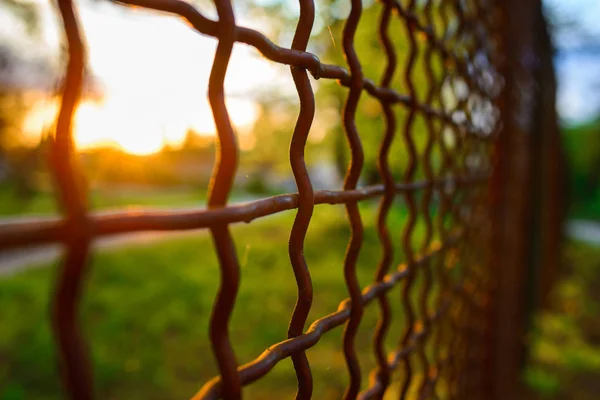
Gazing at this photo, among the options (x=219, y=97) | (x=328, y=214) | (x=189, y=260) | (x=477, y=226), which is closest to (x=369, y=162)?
(x=328, y=214)

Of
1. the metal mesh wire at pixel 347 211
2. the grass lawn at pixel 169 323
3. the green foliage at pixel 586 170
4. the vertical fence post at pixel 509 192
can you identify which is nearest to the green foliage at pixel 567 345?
the vertical fence post at pixel 509 192

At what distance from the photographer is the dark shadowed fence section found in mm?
332

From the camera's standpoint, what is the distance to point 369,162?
536 centimetres

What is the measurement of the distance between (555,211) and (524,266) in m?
3.07

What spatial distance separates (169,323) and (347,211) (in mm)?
3512

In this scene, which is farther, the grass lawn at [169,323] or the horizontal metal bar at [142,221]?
the grass lawn at [169,323]

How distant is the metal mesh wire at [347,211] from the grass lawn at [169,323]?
0.82 metres

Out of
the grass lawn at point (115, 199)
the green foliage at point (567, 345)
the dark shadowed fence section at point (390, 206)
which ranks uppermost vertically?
the dark shadowed fence section at point (390, 206)

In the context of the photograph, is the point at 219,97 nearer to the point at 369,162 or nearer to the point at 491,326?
the point at 491,326

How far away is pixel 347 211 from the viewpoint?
0.74 metres

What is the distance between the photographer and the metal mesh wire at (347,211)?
33cm

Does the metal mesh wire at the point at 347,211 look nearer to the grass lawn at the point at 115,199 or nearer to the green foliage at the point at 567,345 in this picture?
the grass lawn at the point at 115,199

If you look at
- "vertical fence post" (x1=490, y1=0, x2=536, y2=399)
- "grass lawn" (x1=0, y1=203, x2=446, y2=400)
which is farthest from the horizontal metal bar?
"vertical fence post" (x1=490, y1=0, x2=536, y2=399)

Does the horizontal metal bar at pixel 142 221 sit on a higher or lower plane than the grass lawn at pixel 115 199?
higher
